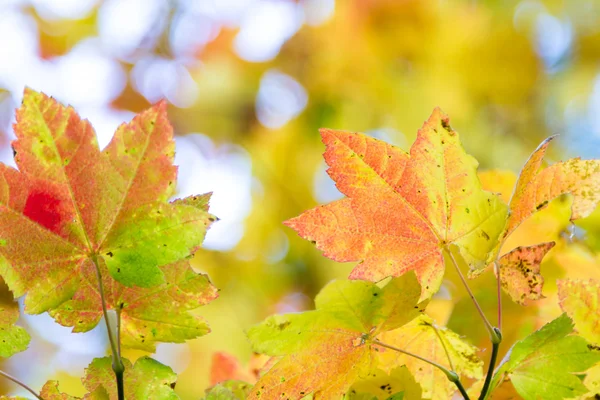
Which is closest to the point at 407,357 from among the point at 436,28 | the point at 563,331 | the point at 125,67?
the point at 563,331

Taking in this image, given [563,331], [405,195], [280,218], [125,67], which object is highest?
[125,67]

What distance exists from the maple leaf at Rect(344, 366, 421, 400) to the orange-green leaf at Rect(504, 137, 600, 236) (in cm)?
11

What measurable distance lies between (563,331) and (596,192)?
0.30 feet

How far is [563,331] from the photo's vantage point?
31 cm

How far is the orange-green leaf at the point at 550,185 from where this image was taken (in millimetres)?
332

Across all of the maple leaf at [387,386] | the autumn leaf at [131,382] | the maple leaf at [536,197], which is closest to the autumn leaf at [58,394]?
the autumn leaf at [131,382]

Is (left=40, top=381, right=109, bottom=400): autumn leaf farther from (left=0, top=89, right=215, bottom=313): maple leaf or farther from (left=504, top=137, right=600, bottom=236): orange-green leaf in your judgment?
(left=504, top=137, right=600, bottom=236): orange-green leaf

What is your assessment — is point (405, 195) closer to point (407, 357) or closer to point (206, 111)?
point (407, 357)

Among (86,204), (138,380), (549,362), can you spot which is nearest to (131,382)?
(138,380)

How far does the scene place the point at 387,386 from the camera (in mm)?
349

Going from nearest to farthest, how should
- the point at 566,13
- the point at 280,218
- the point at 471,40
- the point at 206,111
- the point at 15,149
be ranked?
the point at 15,149, the point at 471,40, the point at 280,218, the point at 566,13, the point at 206,111

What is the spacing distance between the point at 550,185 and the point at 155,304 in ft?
0.85

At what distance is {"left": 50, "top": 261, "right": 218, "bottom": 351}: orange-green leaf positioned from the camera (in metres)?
0.34

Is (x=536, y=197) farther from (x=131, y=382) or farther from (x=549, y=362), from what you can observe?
(x=131, y=382)
